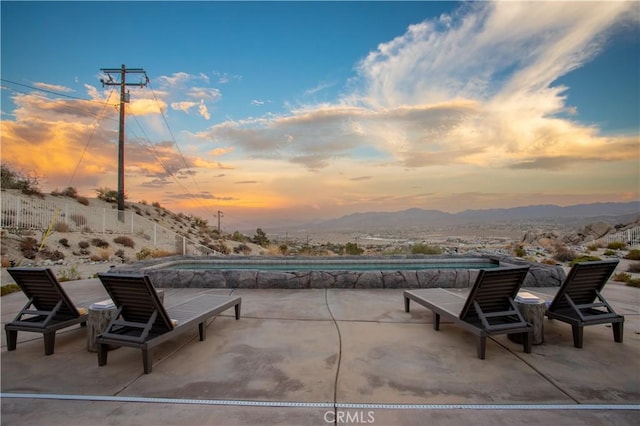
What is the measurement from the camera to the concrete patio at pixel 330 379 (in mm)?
2725

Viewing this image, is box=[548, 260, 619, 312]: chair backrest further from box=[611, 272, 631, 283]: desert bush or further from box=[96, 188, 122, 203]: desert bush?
box=[96, 188, 122, 203]: desert bush

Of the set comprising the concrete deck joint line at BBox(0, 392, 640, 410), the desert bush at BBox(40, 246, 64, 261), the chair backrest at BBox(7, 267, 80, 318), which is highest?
the chair backrest at BBox(7, 267, 80, 318)

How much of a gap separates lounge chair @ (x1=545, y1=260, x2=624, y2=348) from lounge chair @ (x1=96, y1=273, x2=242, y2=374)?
4.57 m

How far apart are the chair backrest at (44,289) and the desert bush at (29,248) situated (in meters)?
12.9

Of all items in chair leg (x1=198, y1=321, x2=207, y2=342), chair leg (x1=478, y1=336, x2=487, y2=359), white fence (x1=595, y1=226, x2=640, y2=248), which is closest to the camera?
chair leg (x1=478, y1=336, x2=487, y2=359)

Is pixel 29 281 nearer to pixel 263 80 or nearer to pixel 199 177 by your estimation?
pixel 263 80

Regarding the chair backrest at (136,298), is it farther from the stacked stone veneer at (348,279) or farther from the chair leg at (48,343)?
the stacked stone veneer at (348,279)

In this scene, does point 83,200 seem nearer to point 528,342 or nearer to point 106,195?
point 106,195

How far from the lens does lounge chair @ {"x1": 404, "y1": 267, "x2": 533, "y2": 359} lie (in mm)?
3836

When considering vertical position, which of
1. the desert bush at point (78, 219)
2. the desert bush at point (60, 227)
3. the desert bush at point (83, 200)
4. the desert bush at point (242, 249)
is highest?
the desert bush at point (83, 200)

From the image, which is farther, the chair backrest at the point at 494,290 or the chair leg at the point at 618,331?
the chair leg at the point at 618,331

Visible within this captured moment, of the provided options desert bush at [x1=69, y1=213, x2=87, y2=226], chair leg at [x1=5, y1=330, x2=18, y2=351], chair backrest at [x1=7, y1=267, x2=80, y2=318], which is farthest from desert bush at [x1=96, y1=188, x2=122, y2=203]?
chair leg at [x1=5, y1=330, x2=18, y2=351]

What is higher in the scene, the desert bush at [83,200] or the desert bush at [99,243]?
the desert bush at [83,200]

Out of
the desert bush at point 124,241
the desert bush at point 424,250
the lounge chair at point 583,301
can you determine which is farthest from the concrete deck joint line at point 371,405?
the desert bush at point 124,241
